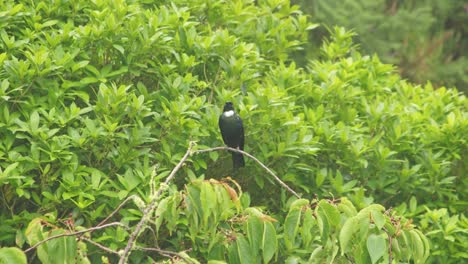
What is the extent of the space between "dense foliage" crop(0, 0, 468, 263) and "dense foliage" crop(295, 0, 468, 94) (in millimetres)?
3965

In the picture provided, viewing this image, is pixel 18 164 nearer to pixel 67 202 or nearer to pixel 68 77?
pixel 67 202

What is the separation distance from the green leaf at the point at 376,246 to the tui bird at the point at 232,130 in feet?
4.55

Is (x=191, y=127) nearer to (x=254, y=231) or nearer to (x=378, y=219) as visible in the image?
(x=254, y=231)

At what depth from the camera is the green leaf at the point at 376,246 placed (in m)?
2.78

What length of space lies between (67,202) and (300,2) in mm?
5884

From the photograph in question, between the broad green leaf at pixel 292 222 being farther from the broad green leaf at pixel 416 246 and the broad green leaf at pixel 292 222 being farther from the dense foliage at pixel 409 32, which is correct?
the dense foliage at pixel 409 32

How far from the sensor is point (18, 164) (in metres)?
3.85

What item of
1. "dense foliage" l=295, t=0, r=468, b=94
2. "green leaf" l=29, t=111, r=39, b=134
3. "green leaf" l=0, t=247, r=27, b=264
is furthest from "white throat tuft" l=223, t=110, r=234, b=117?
"dense foliage" l=295, t=0, r=468, b=94

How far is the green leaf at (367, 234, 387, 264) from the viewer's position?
2.78m

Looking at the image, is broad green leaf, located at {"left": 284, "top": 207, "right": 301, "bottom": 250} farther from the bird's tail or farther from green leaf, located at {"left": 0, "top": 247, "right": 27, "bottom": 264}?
the bird's tail

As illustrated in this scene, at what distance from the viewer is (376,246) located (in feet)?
9.18

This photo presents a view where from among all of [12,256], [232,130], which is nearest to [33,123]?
[232,130]

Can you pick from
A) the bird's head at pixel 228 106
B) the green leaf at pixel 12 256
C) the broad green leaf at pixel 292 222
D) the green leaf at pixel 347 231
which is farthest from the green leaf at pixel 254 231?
the bird's head at pixel 228 106

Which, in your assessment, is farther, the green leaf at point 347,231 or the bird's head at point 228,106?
the bird's head at point 228,106
